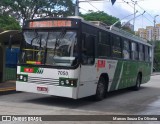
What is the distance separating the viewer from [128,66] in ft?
55.6

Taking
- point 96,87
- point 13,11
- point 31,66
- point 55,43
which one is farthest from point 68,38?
point 13,11

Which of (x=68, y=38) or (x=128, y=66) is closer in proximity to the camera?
(x=68, y=38)

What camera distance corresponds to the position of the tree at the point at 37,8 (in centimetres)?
4203

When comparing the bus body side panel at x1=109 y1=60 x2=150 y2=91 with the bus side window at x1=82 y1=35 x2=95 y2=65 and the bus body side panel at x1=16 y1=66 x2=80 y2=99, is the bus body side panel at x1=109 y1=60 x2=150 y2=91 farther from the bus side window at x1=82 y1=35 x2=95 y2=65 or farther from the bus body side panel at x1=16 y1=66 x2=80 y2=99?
the bus body side panel at x1=16 y1=66 x2=80 y2=99

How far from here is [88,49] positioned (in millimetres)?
12094

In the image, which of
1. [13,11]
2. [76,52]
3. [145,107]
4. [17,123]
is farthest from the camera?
[13,11]

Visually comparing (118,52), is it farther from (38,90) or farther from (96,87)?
(38,90)

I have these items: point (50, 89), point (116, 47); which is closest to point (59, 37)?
point (50, 89)

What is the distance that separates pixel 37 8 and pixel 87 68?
32801mm

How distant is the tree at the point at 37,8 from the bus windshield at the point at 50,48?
98.8 ft

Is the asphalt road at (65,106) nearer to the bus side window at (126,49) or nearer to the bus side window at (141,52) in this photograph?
the bus side window at (126,49)

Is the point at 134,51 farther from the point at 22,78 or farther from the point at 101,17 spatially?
the point at 101,17

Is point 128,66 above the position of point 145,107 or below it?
above

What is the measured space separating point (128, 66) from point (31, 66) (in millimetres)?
6330
